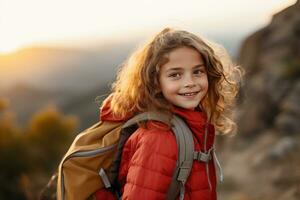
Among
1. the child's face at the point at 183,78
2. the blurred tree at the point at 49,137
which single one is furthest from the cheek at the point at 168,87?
the blurred tree at the point at 49,137

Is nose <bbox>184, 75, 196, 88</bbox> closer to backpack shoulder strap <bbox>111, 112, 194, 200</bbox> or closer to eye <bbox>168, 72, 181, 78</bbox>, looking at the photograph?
eye <bbox>168, 72, 181, 78</bbox>

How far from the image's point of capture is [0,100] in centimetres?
3344

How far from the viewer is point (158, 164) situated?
6.80 ft

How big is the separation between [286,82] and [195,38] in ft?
31.2

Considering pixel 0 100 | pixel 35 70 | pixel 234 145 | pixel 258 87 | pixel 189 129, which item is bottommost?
pixel 35 70

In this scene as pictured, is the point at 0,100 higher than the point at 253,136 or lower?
lower

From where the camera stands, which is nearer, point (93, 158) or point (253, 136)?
point (93, 158)

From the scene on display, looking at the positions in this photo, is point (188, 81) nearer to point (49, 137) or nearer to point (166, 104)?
point (166, 104)

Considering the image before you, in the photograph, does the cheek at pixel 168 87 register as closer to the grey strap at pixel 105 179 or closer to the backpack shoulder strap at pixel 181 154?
the backpack shoulder strap at pixel 181 154

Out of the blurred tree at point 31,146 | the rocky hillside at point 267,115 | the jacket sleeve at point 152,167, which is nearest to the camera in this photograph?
the jacket sleeve at point 152,167

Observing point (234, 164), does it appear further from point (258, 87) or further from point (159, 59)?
point (159, 59)

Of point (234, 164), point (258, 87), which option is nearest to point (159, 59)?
point (234, 164)

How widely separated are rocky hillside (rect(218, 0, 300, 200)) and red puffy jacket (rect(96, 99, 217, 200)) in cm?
467

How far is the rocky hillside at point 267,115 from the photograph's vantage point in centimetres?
831
